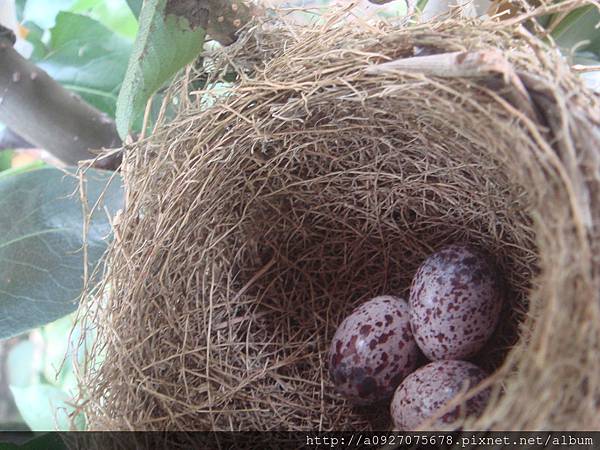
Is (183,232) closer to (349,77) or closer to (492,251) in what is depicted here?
(349,77)

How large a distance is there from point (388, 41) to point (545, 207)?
28 centimetres

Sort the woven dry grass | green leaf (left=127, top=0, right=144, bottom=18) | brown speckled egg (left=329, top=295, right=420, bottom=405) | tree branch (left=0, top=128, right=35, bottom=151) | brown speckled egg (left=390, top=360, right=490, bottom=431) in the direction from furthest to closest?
tree branch (left=0, top=128, right=35, bottom=151), green leaf (left=127, top=0, right=144, bottom=18), brown speckled egg (left=329, top=295, right=420, bottom=405), brown speckled egg (left=390, top=360, right=490, bottom=431), the woven dry grass

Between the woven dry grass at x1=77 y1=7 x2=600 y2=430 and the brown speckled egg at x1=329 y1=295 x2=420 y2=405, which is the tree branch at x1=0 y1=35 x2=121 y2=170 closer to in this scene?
the woven dry grass at x1=77 y1=7 x2=600 y2=430

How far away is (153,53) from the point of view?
0.70 m

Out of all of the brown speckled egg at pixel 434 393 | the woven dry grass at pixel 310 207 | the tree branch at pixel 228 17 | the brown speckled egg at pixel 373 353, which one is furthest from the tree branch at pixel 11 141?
the brown speckled egg at pixel 434 393

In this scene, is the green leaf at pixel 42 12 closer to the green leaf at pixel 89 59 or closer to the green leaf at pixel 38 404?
the green leaf at pixel 89 59

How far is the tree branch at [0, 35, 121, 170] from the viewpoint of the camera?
0.86 m

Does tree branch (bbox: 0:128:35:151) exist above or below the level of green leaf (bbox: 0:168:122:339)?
above

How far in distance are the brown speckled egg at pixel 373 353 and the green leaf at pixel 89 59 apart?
24.5 inches

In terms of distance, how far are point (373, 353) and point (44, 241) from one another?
534 millimetres

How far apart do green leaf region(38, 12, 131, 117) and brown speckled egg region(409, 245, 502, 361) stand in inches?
26.8

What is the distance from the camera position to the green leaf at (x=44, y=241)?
2.92ft

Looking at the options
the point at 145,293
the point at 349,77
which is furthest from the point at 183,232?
the point at 349,77

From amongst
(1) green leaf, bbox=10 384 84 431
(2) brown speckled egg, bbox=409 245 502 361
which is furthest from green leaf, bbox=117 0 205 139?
(1) green leaf, bbox=10 384 84 431
